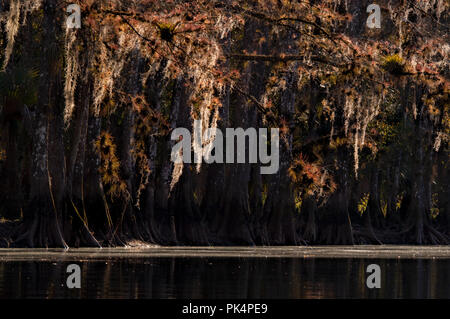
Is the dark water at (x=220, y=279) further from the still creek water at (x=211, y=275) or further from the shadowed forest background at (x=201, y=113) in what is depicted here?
the shadowed forest background at (x=201, y=113)

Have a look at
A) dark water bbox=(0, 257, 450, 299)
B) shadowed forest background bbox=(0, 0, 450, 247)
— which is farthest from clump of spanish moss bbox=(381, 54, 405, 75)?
dark water bbox=(0, 257, 450, 299)

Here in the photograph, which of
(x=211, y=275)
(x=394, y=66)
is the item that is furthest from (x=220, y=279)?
(x=394, y=66)

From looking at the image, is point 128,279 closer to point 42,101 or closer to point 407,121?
point 42,101

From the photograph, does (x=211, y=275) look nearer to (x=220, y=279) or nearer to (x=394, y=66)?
(x=220, y=279)

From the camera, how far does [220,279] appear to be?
20.1 m

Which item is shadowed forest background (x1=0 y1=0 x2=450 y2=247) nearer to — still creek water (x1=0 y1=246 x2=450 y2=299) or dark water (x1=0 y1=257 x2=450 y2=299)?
still creek water (x1=0 y1=246 x2=450 y2=299)

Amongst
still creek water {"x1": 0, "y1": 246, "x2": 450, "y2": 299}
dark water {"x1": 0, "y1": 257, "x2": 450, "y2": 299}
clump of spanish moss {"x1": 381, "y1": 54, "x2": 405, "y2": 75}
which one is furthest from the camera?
clump of spanish moss {"x1": 381, "y1": 54, "x2": 405, "y2": 75}

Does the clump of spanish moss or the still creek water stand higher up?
the clump of spanish moss

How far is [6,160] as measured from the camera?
39875mm

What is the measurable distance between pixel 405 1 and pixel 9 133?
15.1 meters

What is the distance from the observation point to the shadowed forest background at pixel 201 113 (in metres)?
25.5

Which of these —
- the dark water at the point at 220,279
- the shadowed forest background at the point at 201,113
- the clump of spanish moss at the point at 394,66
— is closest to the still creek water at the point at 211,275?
the dark water at the point at 220,279

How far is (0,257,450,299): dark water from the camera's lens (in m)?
17.0
